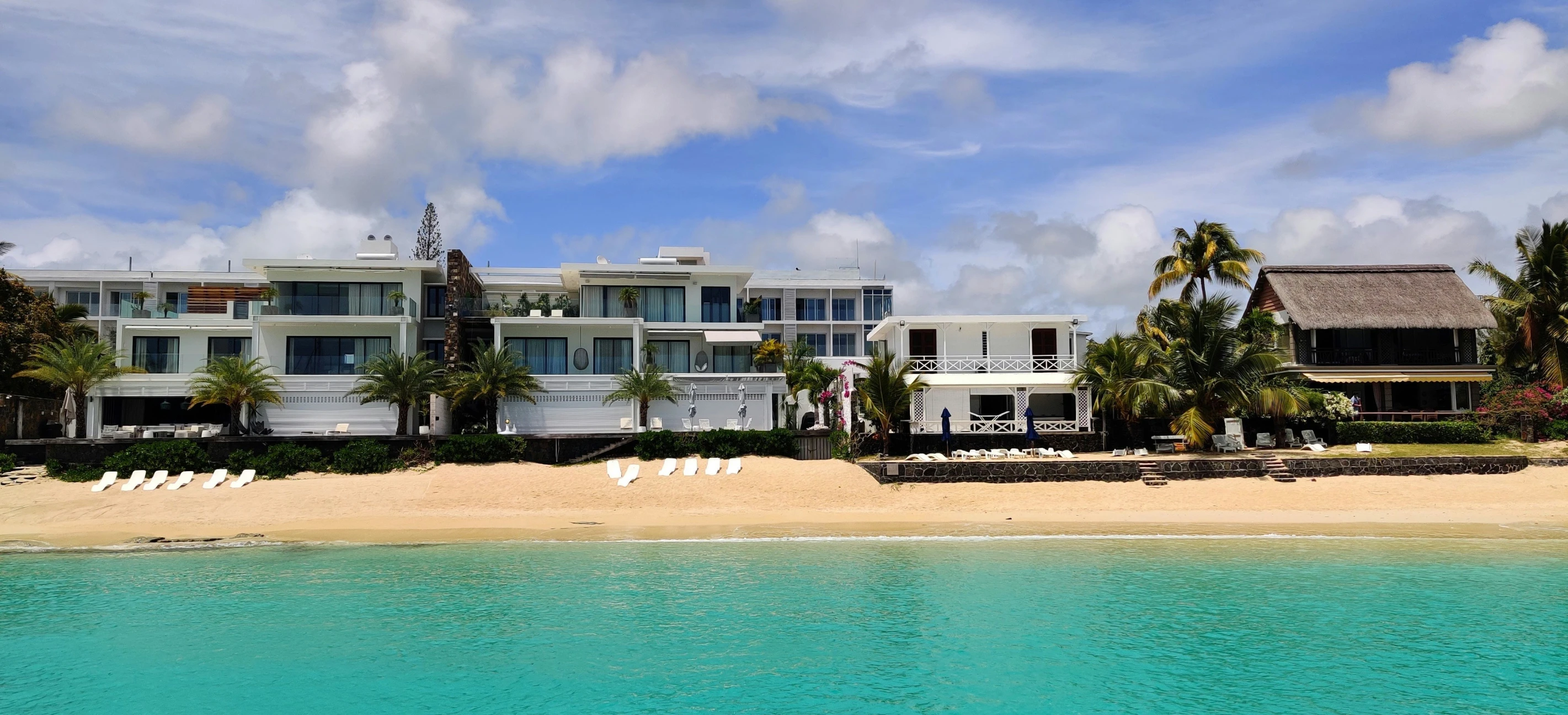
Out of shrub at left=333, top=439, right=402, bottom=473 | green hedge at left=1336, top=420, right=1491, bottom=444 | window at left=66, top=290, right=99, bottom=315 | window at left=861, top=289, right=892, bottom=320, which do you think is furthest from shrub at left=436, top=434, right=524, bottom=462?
window at left=66, top=290, right=99, bottom=315

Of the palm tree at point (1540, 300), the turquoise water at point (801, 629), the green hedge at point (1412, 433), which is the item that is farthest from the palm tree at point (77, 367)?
the palm tree at point (1540, 300)

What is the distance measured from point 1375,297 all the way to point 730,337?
2646 centimetres

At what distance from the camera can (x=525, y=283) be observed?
46.7m

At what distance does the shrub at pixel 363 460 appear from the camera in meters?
32.6

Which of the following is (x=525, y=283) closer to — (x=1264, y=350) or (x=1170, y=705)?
(x=1264, y=350)

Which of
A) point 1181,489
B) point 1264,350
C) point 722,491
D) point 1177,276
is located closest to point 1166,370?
point 1264,350

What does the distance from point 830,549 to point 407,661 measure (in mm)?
10977

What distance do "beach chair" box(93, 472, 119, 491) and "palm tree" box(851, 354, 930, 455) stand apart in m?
22.8

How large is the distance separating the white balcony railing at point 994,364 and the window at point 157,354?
2823 centimetres

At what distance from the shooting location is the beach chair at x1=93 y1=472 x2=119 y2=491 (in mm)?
30234

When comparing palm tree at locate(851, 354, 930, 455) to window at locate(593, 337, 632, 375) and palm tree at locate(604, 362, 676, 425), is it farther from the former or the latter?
window at locate(593, 337, 632, 375)

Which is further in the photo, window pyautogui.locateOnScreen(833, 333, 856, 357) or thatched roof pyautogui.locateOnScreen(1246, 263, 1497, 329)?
window pyautogui.locateOnScreen(833, 333, 856, 357)

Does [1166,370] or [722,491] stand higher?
[1166,370]

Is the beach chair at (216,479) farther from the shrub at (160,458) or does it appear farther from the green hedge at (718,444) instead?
the green hedge at (718,444)
